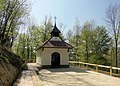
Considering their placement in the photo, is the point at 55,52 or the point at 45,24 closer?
the point at 55,52

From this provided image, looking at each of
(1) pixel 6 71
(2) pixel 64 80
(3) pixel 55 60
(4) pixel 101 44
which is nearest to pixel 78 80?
(2) pixel 64 80

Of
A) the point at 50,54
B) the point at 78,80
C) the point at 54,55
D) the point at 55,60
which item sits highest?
the point at 50,54

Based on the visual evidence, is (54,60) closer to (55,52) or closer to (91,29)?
Answer: (55,52)

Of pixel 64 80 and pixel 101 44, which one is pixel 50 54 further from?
pixel 101 44

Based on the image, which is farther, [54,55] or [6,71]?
[54,55]

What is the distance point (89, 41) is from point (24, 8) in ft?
70.2

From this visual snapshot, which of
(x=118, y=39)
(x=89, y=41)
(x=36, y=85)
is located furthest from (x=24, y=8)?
(x=89, y=41)

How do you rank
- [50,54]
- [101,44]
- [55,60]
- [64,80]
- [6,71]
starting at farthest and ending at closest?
[101,44] → [55,60] → [50,54] → [64,80] → [6,71]

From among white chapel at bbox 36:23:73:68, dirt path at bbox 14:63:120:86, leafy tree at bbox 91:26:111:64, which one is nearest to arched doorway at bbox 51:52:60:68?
white chapel at bbox 36:23:73:68

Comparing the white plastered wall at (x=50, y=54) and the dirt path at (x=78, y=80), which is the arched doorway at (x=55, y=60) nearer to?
the white plastered wall at (x=50, y=54)

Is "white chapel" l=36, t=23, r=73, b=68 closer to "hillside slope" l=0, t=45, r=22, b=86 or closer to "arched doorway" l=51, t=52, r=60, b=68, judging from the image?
"arched doorway" l=51, t=52, r=60, b=68

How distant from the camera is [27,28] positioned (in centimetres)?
4509

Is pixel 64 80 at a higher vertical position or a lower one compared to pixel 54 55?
lower

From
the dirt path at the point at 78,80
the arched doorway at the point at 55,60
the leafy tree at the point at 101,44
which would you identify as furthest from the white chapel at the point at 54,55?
the leafy tree at the point at 101,44
